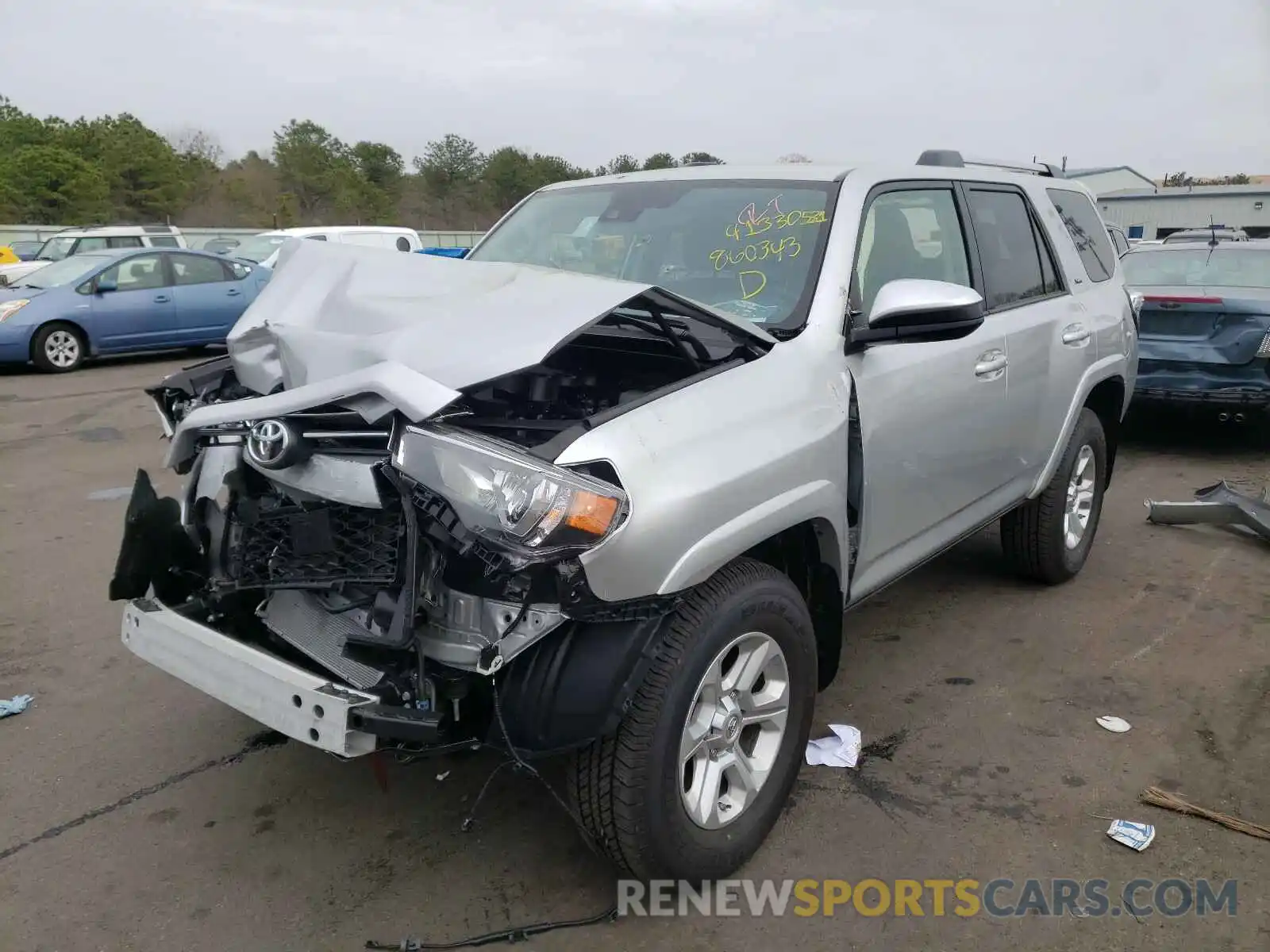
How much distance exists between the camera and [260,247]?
1738 centimetres

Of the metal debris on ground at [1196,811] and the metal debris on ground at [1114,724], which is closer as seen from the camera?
the metal debris on ground at [1196,811]

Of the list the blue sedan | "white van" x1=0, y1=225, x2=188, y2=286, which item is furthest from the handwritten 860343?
"white van" x1=0, y1=225, x2=188, y2=286

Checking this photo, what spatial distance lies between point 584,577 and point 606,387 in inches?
35.9

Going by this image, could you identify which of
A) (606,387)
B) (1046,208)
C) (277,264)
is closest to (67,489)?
(277,264)

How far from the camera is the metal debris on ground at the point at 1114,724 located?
141 inches

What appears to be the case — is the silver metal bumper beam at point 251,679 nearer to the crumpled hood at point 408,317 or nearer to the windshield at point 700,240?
the crumpled hood at point 408,317

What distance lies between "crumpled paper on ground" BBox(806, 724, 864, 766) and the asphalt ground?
0.15 feet

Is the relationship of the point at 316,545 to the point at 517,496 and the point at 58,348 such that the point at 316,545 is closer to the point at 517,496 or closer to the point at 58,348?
the point at 517,496

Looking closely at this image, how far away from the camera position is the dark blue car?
739cm

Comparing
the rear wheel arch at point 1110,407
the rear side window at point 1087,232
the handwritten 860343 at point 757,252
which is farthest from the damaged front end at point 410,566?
the rear wheel arch at point 1110,407

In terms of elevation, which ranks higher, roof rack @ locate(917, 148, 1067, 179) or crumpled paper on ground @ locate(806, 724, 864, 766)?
roof rack @ locate(917, 148, 1067, 179)

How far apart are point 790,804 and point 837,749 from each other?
364mm

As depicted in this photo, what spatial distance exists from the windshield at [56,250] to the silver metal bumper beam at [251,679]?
16.7 metres

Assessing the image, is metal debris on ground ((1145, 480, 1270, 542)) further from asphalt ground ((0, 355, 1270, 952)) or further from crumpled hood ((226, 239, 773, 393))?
crumpled hood ((226, 239, 773, 393))
